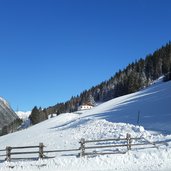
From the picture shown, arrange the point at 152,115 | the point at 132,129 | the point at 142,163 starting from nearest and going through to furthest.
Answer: the point at 142,163 → the point at 132,129 → the point at 152,115

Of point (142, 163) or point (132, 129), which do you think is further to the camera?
point (132, 129)

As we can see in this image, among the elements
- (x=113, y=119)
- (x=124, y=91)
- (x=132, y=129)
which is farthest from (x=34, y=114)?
(x=132, y=129)

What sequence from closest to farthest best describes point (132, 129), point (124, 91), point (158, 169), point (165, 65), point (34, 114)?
point (158, 169)
point (132, 129)
point (124, 91)
point (165, 65)
point (34, 114)

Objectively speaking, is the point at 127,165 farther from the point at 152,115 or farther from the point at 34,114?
the point at 34,114

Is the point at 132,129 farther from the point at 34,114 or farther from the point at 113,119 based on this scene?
the point at 34,114

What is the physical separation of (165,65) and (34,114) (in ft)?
192

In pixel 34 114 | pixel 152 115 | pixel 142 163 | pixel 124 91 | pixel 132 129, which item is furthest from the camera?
pixel 34 114

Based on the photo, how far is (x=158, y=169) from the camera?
23.4 meters

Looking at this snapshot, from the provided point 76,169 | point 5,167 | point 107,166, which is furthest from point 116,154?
point 5,167

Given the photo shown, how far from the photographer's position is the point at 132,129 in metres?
39.6

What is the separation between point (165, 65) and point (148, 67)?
19218 millimetres

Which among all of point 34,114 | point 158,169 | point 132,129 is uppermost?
point 34,114

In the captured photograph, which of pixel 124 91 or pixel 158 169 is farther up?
pixel 124 91

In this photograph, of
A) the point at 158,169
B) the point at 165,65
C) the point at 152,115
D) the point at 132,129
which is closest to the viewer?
the point at 158,169
